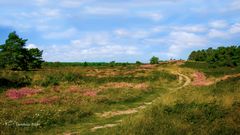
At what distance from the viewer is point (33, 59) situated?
80375mm

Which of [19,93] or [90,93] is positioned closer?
[90,93]

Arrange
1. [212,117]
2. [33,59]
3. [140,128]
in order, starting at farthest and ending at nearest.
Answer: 1. [33,59]
2. [212,117]
3. [140,128]

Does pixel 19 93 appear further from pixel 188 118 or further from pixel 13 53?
pixel 13 53

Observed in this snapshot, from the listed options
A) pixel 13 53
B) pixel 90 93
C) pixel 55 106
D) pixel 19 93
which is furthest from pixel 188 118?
pixel 13 53

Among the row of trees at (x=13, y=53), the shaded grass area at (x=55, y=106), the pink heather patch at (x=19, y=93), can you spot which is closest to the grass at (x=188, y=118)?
the shaded grass area at (x=55, y=106)

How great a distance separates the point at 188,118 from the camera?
20281 millimetres

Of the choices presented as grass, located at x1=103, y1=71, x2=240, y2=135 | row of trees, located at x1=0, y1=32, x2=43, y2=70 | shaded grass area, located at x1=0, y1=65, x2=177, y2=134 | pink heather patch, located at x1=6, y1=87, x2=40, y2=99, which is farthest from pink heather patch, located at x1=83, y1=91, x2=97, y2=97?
row of trees, located at x1=0, y1=32, x2=43, y2=70

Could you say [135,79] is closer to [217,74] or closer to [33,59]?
[217,74]

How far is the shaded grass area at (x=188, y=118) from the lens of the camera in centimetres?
1794

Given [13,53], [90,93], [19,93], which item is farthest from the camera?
[13,53]

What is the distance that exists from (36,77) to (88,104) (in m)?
26.9

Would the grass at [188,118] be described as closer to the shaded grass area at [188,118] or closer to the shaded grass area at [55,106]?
the shaded grass area at [188,118]

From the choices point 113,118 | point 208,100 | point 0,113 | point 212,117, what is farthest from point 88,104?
point 212,117

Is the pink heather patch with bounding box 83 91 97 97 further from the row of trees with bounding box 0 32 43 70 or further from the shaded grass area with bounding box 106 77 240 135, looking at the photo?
the row of trees with bounding box 0 32 43 70
